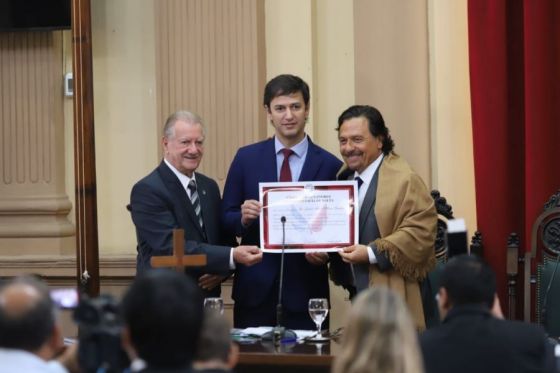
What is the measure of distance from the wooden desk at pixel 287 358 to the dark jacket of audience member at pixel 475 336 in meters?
0.99

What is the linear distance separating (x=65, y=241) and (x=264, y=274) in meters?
1.87

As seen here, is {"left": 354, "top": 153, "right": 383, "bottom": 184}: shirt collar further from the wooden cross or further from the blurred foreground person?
the blurred foreground person

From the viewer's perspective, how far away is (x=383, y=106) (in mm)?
6242

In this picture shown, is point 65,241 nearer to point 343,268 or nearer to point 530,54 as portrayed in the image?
point 343,268

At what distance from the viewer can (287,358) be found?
444 cm

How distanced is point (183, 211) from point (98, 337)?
2612 millimetres

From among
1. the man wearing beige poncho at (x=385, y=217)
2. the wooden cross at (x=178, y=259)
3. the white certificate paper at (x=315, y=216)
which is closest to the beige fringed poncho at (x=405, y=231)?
the man wearing beige poncho at (x=385, y=217)

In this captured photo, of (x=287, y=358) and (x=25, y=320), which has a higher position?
(x=25, y=320)

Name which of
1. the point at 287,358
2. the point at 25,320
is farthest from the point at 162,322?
the point at 287,358

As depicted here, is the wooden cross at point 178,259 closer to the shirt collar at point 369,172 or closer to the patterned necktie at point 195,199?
the patterned necktie at point 195,199

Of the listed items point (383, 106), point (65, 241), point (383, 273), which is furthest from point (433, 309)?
point (65, 241)

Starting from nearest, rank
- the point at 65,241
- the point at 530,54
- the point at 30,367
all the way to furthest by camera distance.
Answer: the point at 30,367 → the point at 530,54 → the point at 65,241

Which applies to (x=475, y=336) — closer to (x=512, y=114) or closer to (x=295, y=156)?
(x=295, y=156)

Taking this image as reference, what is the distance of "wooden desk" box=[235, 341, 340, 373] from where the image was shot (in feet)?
14.5
